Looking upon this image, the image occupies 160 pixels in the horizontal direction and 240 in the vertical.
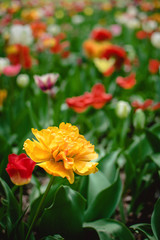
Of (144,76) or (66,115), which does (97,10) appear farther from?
(66,115)

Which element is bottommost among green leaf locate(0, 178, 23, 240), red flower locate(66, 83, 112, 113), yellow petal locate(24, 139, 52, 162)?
red flower locate(66, 83, 112, 113)

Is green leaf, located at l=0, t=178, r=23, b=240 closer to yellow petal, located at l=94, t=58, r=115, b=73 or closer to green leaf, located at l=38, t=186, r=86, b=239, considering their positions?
green leaf, located at l=38, t=186, r=86, b=239

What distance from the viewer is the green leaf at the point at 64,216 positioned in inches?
29.6

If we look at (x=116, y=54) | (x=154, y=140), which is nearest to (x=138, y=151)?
(x=154, y=140)

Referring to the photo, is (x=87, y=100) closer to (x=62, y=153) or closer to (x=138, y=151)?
(x=138, y=151)

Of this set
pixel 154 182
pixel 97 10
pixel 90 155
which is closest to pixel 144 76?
pixel 154 182

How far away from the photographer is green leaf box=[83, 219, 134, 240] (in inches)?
30.7

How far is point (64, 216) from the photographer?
783mm

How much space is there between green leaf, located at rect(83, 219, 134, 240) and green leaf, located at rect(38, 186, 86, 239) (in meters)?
0.05

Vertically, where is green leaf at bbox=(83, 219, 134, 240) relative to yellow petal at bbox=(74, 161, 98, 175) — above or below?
below

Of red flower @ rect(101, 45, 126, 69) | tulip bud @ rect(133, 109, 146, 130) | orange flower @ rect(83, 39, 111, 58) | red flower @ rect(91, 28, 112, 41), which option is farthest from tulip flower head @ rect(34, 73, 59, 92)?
red flower @ rect(91, 28, 112, 41)

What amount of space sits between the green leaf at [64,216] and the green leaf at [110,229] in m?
0.05

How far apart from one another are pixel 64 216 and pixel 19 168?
23 centimetres

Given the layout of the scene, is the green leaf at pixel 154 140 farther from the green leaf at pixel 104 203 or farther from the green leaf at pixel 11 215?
the green leaf at pixel 11 215
